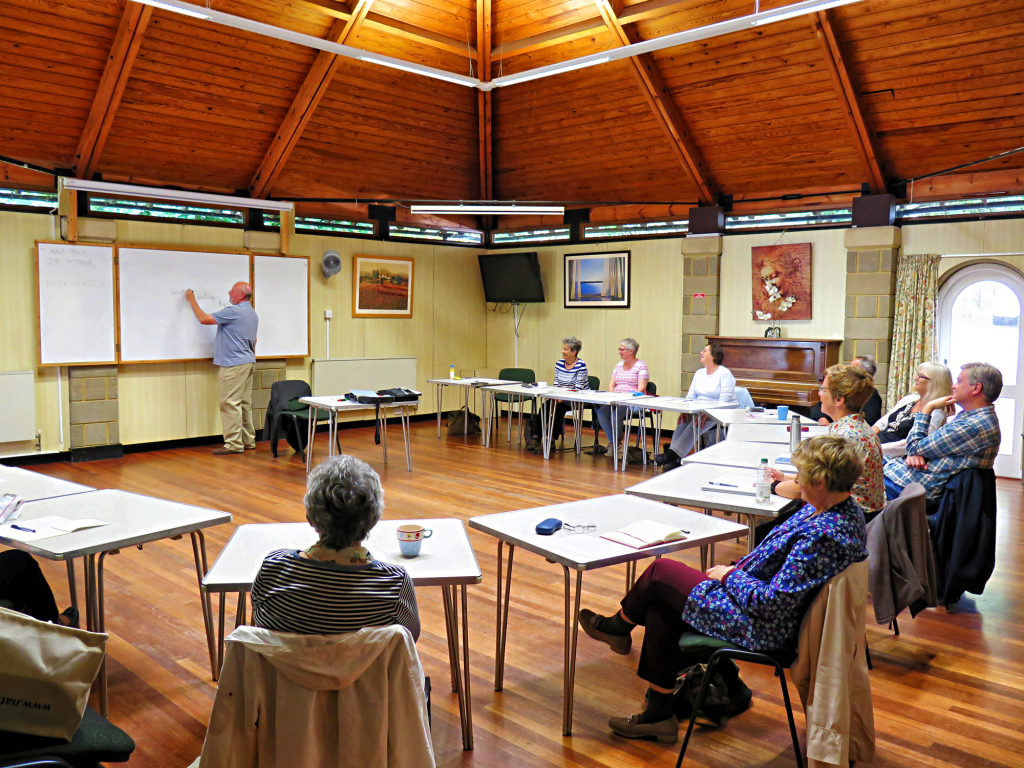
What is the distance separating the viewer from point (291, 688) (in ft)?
6.08

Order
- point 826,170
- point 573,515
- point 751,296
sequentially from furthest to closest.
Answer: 1. point 751,296
2. point 826,170
3. point 573,515

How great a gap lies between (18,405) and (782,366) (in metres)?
7.51

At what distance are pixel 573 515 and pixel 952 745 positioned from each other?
5.00 ft

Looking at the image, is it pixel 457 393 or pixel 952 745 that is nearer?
pixel 952 745

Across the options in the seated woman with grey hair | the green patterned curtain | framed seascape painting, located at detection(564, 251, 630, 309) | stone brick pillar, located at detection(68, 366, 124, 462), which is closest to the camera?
the seated woman with grey hair

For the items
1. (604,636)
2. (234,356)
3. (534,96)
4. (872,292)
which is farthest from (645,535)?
(534,96)

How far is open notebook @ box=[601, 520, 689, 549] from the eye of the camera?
2773 mm

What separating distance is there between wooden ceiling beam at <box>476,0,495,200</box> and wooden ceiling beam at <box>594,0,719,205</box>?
1.44 m

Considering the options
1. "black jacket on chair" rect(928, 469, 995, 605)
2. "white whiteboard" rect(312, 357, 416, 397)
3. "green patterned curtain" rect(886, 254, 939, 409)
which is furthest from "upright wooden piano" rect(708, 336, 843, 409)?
"white whiteboard" rect(312, 357, 416, 397)

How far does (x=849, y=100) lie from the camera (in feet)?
23.1

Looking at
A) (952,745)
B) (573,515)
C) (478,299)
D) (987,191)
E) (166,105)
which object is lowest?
(952,745)

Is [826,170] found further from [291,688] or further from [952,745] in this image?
[291,688]

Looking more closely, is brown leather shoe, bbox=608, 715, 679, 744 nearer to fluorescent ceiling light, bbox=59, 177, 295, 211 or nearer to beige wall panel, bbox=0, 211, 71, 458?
beige wall panel, bbox=0, 211, 71, 458

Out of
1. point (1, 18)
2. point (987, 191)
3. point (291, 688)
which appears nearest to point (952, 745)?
point (291, 688)
